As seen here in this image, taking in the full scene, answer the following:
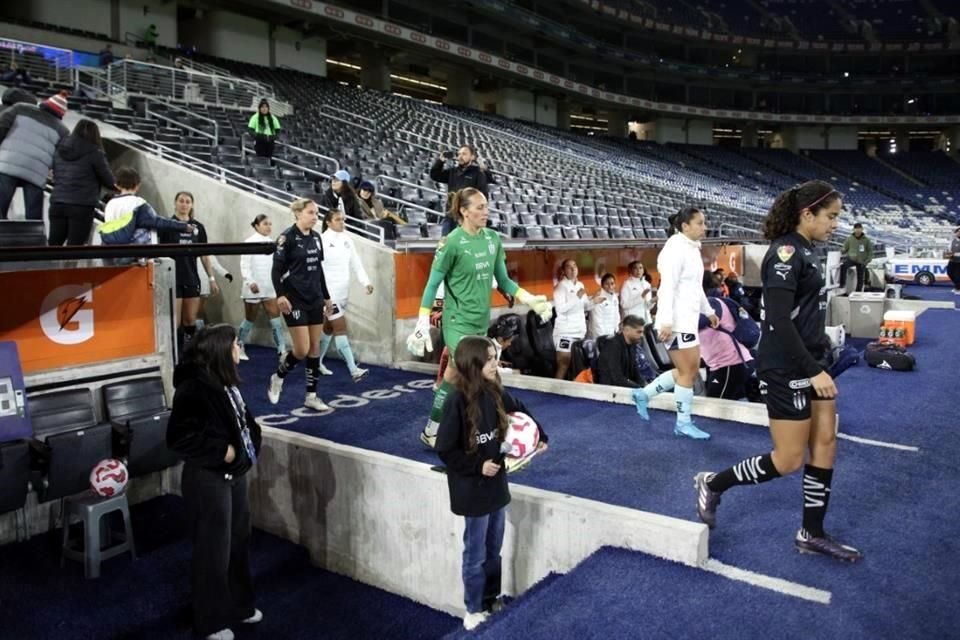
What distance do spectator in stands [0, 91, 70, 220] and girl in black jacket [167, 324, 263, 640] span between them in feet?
11.7

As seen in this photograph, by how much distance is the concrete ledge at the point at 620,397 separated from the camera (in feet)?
19.8

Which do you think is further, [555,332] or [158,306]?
[555,332]

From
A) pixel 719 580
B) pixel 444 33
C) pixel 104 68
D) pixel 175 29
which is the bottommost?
pixel 719 580

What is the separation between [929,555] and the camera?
3555 mm

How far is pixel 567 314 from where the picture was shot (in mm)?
9078

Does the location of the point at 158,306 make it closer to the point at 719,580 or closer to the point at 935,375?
the point at 719,580

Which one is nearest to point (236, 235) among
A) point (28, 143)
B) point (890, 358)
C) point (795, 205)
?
point (28, 143)

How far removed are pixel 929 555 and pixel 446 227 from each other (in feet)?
17.8

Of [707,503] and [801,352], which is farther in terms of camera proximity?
[707,503]

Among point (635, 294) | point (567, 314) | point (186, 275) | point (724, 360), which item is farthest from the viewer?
point (635, 294)

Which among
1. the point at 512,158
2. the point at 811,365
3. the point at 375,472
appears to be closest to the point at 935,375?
the point at 811,365

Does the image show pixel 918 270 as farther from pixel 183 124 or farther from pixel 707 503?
pixel 707 503

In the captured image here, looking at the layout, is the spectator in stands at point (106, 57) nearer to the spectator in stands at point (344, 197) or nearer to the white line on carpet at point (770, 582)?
the spectator in stands at point (344, 197)

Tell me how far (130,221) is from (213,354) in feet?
8.45
